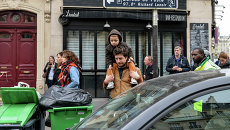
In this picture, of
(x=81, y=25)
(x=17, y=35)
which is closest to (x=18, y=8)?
(x=17, y=35)

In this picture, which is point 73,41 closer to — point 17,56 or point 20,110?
point 17,56

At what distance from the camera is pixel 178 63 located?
691 centimetres

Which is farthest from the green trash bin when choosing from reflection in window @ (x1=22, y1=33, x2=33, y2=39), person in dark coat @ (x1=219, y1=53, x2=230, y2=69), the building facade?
reflection in window @ (x1=22, y1=33, x2=33, y2=39)

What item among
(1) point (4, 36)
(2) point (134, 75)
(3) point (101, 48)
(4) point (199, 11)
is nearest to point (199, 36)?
(4) point (199, 11)

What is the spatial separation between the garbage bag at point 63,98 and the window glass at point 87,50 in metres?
6.67

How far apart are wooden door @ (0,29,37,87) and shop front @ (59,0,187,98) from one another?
1.62m

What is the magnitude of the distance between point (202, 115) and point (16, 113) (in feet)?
8.17

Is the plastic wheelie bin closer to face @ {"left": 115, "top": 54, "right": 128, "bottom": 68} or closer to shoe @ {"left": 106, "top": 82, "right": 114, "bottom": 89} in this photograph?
shoe @ {"left": 106, "top": 82, "right": 114, "bottom": 89}

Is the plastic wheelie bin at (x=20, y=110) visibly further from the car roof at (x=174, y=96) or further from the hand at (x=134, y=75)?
the car roof at (x=174, y=96)

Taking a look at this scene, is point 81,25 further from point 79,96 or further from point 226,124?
point 226,124

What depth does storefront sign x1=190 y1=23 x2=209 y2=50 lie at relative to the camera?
36.1ft

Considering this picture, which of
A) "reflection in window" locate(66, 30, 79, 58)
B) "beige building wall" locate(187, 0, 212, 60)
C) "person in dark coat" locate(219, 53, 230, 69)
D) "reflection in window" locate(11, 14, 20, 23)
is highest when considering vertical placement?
"beige building wall" locate(187, 0, 212, 60)

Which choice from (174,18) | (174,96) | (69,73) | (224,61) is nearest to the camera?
(174,96)

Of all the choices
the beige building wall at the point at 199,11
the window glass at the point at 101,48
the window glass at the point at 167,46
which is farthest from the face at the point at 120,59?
the beige building wall at the point at 199,11
